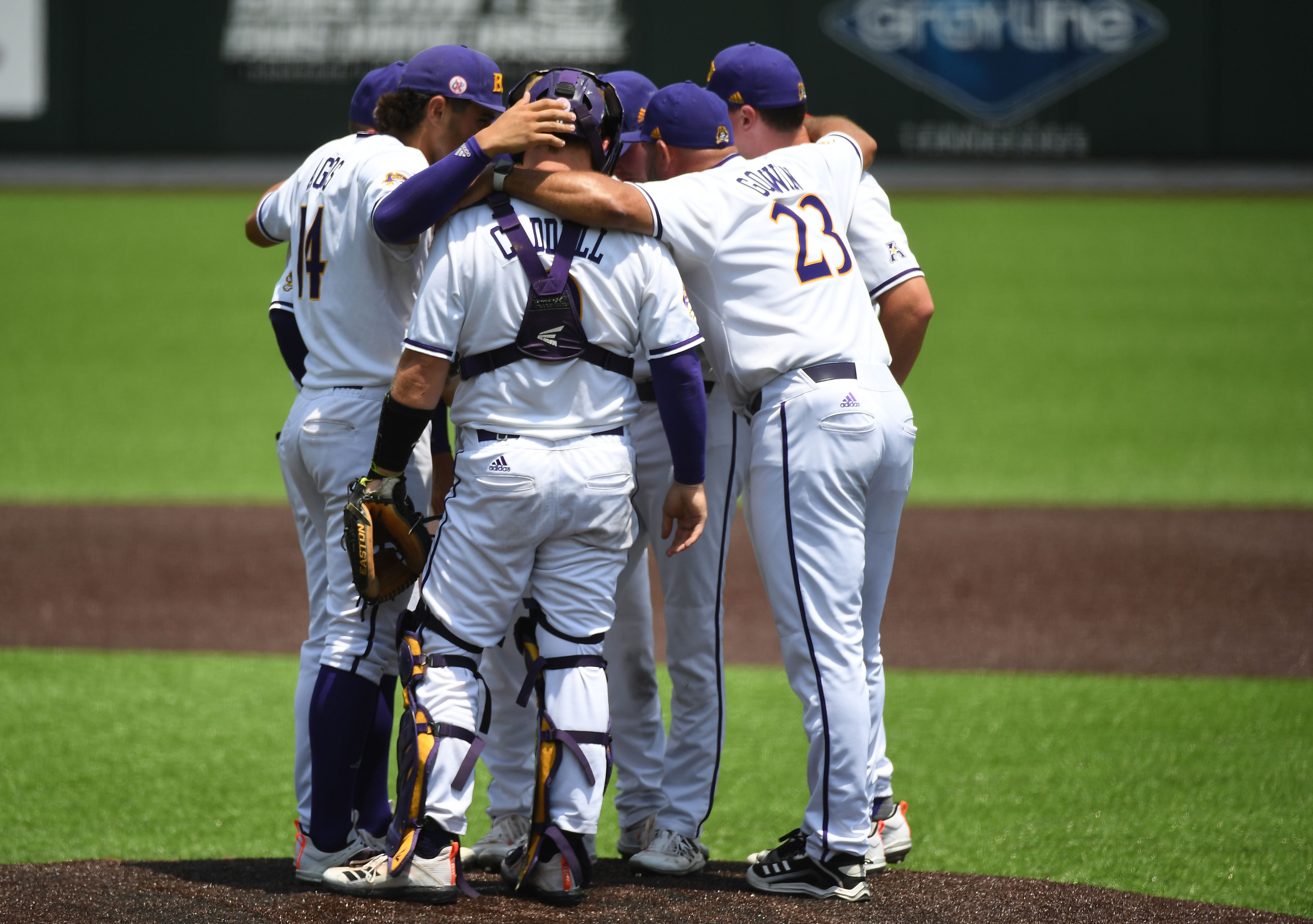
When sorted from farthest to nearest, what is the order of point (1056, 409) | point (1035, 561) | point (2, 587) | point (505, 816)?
point (1056, 409) → point (1035, 561) → point (2, 587) → point (505, 816)

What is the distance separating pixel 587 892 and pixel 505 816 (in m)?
0.53

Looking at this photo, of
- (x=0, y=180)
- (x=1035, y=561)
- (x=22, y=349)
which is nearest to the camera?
(x=1035, y=561)

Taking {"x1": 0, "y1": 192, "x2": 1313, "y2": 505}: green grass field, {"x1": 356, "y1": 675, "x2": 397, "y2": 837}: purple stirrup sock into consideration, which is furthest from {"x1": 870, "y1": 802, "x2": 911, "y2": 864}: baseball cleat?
{"x1": 0, "y1": 192, "x2": 1313, "y2": 505}: green grass field

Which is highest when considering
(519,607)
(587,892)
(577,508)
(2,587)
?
(577,508)

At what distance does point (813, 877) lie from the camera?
3.18 meters

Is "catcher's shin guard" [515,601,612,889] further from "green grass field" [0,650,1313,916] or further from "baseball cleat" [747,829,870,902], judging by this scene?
"green grass field" [0,650,1313,916]

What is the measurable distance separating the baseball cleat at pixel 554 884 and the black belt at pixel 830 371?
4.17 ft

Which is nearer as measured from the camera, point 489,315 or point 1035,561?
point 489,315

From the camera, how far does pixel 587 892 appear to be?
3.13 meters

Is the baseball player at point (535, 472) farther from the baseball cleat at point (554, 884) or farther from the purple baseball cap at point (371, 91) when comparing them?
the purple baseball cap at point (371, 91)

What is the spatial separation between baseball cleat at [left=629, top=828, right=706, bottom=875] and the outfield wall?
17.7 meters

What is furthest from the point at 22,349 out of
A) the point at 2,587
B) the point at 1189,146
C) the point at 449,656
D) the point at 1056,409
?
the point at 1189,146

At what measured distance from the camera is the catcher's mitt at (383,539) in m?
3.05

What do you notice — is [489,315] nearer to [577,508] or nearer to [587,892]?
[577,508]
